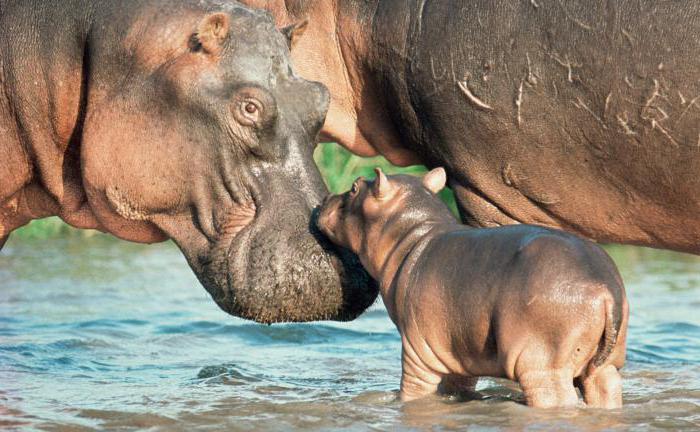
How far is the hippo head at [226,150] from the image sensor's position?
5020 millimetres

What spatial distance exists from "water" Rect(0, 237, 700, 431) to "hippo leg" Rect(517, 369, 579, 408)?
5 cm

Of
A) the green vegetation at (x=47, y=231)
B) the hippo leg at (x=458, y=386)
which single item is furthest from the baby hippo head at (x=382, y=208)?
the green vegetation at (x=47, y=231)

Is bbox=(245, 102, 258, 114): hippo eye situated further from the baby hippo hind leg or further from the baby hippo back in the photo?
the baby hippo hind leg

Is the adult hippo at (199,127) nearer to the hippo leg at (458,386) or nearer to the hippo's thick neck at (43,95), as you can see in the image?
the hippo's thick neck at (43,95)

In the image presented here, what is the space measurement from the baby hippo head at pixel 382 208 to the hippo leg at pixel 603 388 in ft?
2.76

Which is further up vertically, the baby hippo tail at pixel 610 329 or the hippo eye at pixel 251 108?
the hippo eye at pixel 251 108

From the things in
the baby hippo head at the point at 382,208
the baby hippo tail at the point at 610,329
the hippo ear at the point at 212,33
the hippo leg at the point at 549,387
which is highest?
the hippo ear at the point at 212,33

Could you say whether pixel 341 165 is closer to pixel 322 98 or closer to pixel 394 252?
pixel 322 98

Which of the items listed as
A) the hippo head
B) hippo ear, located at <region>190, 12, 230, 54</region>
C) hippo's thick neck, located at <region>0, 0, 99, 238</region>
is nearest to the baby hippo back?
the hippo head

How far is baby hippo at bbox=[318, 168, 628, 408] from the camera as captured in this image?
4406 mm

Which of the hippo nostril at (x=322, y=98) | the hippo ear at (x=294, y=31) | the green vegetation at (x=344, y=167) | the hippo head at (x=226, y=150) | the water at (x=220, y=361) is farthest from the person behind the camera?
the green vegetation at (x=344, y=167)

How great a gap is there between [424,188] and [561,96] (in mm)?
606

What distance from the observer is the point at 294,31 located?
5.49 metres

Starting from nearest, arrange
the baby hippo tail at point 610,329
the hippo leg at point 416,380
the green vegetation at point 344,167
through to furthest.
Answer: the baby hippo tail at point 610,329 → the hippo leg at point 416,380 → the green vegetation at point 344,167
